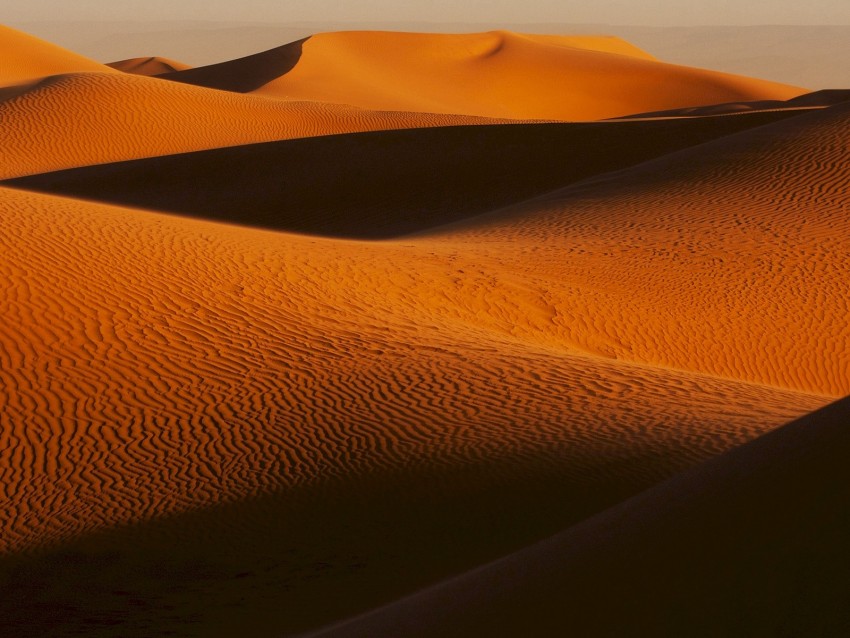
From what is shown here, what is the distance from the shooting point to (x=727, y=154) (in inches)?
804

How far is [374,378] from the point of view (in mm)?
9109

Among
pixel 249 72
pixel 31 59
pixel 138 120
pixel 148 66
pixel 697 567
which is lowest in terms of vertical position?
pixel 148 66

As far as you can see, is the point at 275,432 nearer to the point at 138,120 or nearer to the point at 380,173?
the point at 380,173

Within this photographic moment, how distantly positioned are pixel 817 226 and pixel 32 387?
12193 millimetres

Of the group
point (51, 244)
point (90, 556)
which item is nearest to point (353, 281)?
point (51, 244)

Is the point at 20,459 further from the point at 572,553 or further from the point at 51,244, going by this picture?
the point at 572,553

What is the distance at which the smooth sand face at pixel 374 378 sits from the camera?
6520mm

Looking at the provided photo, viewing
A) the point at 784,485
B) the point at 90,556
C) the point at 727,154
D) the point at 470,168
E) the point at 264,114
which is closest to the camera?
the point at 784,485

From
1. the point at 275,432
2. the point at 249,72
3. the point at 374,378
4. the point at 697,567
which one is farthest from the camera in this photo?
the point at 249,72

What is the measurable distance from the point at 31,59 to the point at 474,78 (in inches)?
1083

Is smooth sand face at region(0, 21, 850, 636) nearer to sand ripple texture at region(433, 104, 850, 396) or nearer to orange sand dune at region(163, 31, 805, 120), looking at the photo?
sand ripple texture at region(433, 104, 850, 396)

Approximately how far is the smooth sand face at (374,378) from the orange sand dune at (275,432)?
0.08 feet

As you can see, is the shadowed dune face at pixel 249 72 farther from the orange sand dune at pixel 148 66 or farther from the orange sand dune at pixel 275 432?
the orange sand dune at pixel 275 432

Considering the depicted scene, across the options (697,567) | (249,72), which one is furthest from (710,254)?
(249,72)
